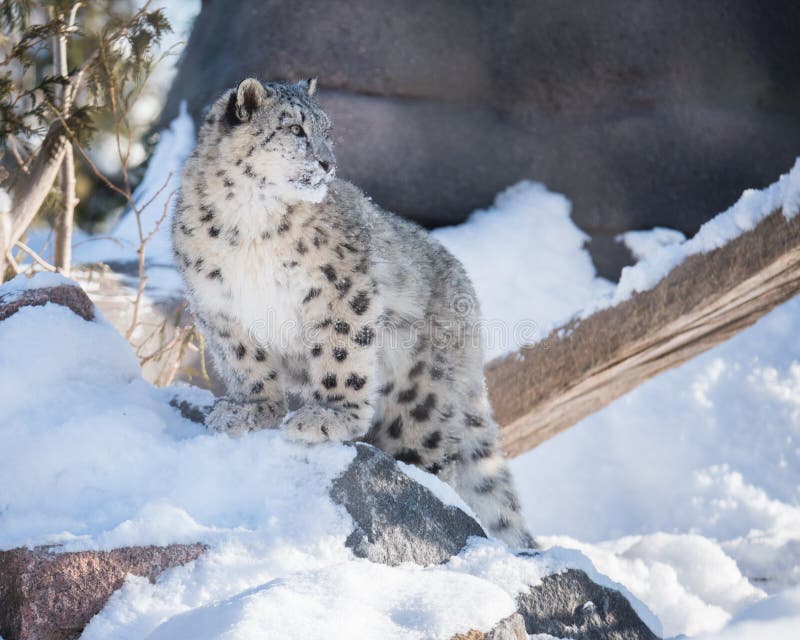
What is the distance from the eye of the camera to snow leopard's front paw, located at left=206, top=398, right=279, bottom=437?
3295 mm

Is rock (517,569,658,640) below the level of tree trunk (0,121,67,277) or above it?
below

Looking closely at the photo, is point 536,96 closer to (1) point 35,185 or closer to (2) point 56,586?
(1) point 35,185

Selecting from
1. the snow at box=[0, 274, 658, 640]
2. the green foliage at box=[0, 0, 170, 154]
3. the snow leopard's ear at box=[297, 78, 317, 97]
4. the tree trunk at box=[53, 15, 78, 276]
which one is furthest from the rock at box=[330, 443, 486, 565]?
the tree trunk at box=[53, 15, 78, 276]

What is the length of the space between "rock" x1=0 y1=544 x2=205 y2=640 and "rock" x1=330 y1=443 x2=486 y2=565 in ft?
2.09

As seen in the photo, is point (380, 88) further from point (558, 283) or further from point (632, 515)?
point (632, 515)

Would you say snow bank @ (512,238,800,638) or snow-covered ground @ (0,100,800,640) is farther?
snow bank @ (512,238,800,638)

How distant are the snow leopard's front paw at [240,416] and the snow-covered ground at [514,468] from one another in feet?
0.34

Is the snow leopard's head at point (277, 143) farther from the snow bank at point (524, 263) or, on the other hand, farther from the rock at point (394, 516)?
the snow bank at point (524, 263)

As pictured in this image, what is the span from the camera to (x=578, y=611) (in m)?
3.00

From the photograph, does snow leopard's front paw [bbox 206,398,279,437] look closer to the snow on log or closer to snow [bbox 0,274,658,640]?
snow [bbox 0,274,658,640]

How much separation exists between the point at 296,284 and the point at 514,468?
17.2 feet

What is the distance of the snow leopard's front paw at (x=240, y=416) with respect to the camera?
329cm

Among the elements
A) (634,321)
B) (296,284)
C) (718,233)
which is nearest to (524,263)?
(634,321)

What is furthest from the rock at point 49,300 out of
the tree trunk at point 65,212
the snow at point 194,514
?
the tree trunk at point 65,212
